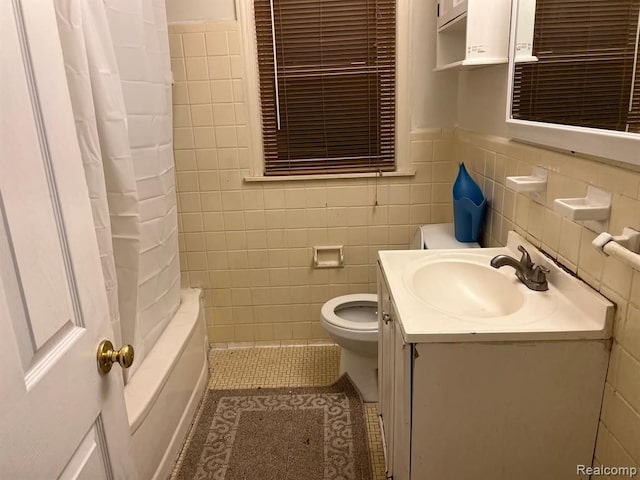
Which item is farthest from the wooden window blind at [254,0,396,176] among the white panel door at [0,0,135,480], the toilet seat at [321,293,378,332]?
the white panel door at [0,0,135,480]

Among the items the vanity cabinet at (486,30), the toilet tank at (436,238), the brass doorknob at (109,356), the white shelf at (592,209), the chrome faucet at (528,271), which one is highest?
the vanity cabinet at (486,30)

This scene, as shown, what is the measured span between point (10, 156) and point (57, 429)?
415 millimetres

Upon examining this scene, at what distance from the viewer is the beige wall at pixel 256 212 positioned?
2.34 meters

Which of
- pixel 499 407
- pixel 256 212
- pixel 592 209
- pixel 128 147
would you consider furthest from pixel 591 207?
pixel 256 212

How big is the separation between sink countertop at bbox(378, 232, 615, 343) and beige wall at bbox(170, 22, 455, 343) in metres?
1.13

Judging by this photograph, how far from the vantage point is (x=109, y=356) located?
906 millimetres

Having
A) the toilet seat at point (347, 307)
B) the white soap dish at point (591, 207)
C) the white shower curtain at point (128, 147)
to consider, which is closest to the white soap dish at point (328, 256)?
the toilet seat at point (347, 307)

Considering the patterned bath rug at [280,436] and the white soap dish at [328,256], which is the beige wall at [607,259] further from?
the white soap dish at [328,256]

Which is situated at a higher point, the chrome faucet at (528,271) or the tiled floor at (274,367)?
the chrome faucet at (528,271)

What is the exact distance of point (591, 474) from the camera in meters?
1.18

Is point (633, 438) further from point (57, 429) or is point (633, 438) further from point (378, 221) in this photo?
point (378, 221)

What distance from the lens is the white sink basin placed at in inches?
56.9

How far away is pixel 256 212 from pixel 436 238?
3.12 feet

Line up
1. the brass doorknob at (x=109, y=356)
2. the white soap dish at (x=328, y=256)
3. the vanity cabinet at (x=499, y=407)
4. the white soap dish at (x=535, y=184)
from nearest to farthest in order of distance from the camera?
the brass doorknob at (x=109, y=356) → the vanity cabinet at (x=499, y=407) → the white soap dish at (x=535, y=184) → the white soap dish at (x=328, y=256)
